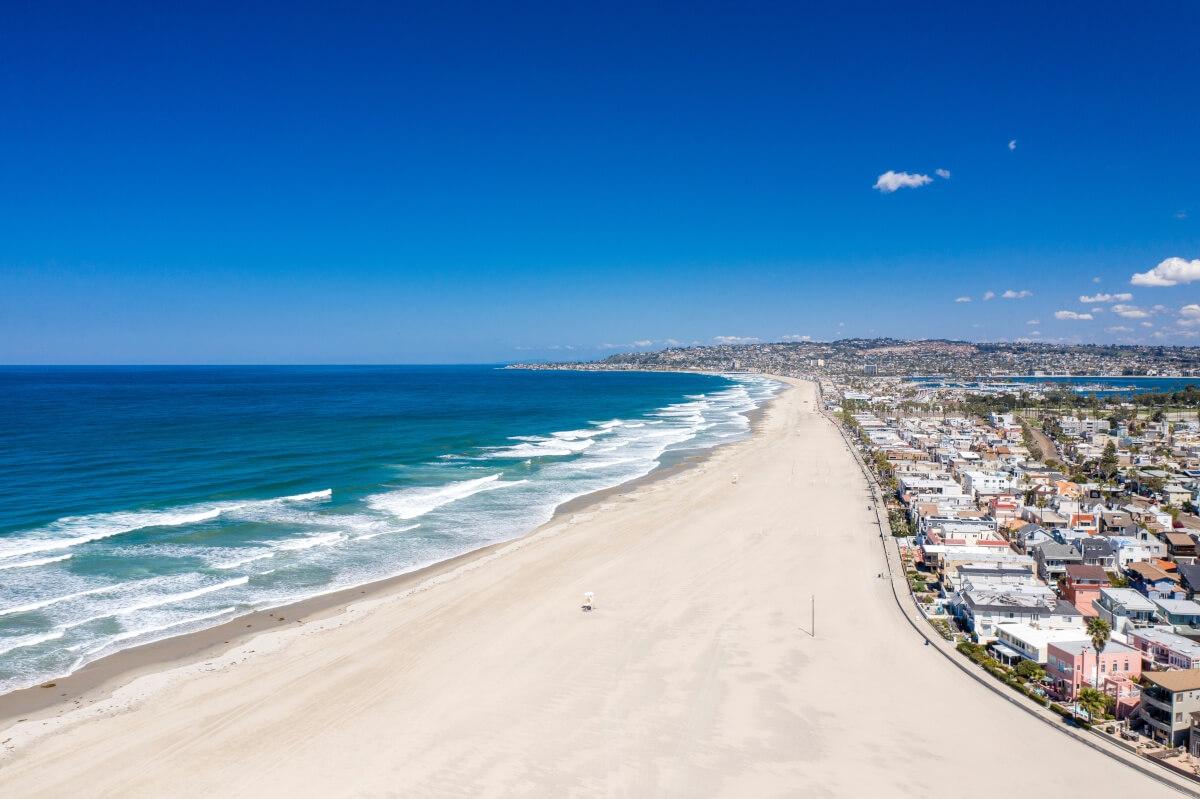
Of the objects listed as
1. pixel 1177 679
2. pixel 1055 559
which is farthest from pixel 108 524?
pixel 1055 559

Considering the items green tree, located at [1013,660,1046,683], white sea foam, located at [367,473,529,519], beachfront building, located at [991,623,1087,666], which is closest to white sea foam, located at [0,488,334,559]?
white sea foam, located at [367,473,529,519]

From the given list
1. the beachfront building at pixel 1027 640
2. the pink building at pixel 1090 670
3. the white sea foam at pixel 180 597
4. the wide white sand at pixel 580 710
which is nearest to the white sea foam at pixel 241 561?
the white sea foam at pixel 180 597

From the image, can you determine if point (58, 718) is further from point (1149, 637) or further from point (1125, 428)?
point (1125, 428)

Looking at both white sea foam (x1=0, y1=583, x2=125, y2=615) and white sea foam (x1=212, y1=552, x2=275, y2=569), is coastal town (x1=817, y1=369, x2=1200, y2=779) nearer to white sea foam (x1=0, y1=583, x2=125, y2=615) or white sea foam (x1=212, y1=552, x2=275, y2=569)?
white sea foam (x1=212, y1=552, x2=275, y2=569)

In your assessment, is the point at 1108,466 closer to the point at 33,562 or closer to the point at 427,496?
the point at 427,496

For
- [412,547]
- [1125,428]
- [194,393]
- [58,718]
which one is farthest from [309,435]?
[1125,428]

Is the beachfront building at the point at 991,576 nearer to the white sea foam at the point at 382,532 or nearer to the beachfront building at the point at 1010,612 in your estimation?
the beachfront building at the point at 1010,612
